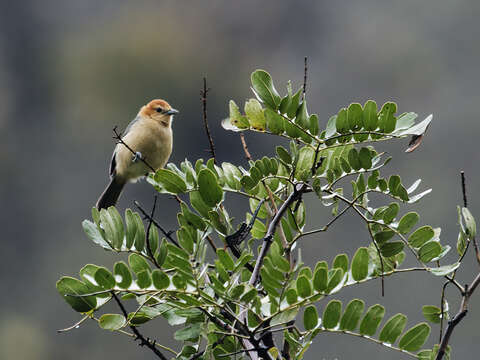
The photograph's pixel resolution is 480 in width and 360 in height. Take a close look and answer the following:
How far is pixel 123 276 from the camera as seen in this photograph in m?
1.46

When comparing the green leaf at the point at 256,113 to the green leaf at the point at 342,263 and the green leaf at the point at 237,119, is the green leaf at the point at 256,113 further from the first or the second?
the green leaf at the point at 342,263

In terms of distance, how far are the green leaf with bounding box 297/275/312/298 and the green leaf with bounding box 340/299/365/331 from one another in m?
0.12

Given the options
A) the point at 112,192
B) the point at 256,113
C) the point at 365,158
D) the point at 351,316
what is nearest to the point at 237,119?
the point at 256,113

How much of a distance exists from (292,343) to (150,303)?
0.32 meters

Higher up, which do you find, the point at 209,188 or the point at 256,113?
the point at 256,113

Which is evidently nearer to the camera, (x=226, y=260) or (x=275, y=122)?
(x=226, y=260)

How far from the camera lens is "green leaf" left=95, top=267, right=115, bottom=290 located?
4.68 ft

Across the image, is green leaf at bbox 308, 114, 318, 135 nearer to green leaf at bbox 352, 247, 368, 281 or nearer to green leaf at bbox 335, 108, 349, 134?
green leaf at bbox 335, 108, 349, 134

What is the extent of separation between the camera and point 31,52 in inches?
1679

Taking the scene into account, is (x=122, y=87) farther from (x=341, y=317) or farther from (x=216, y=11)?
(x=341, y=317)

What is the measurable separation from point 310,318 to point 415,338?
0.22m

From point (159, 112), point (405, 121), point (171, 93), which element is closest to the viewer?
point (405, 121)

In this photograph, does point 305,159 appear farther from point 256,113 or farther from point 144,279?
point 144,279

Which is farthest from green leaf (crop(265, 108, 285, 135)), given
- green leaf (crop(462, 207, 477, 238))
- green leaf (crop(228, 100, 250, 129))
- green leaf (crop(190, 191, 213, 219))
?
green leaf (crop(462, 207, 477, 238))
